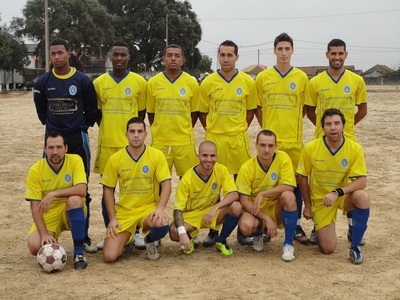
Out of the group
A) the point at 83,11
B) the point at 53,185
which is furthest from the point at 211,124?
the point at 83,11

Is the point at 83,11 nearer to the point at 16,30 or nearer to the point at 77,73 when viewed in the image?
the point at 16,30

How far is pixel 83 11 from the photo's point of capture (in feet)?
154

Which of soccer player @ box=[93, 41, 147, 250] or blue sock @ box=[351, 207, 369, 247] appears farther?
soccer player @ box=[93, 41, 147, 250]

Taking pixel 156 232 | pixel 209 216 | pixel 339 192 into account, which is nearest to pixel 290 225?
pixel 339 192

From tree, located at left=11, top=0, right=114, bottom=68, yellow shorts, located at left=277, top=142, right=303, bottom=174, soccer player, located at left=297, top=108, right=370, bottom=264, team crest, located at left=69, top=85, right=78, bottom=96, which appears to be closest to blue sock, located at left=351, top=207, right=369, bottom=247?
soccer player, located at left=297, top=108, right=370, bottom=264

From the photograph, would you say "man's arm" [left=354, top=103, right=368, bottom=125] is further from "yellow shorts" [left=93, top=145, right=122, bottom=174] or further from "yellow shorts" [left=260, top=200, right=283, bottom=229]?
"yellow shorts" [left=93, top=145, right=122, bottom=174]

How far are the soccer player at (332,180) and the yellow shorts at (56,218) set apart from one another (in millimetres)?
2401

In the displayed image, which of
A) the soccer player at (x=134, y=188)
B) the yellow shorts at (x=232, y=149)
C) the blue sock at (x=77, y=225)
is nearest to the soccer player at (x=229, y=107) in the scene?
the yellow shorts at (x=232, y=149)

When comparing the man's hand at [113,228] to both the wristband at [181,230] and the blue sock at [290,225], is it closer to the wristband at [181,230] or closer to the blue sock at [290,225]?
the wristband at [181,230]

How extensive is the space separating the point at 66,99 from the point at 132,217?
142 cm

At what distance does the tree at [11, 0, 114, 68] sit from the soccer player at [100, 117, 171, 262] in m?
41.2

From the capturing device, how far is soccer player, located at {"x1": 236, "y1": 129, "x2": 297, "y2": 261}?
509cm

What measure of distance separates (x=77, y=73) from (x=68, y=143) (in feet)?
2.48

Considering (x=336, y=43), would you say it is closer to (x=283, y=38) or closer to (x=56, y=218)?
(x=283, y=38)
